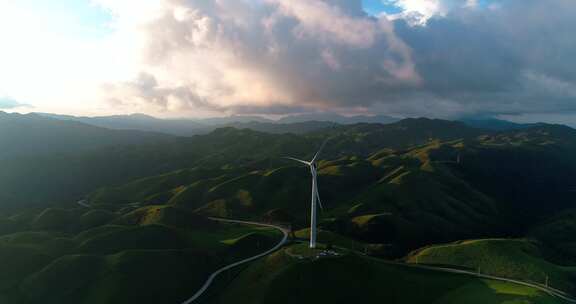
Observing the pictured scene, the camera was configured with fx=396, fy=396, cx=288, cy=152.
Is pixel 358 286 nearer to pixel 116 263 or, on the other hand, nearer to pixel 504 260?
pixel 504 260

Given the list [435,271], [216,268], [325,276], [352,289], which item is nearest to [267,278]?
[325,276]

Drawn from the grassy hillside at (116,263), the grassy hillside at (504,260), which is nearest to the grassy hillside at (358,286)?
the grassy hillside at (116,263)

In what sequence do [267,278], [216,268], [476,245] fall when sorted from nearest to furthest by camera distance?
[267,278]
[216,268]
[476,245]

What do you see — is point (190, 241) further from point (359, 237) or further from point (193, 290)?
point (359, 237)

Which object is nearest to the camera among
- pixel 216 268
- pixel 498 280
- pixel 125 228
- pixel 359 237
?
pixel 498 280

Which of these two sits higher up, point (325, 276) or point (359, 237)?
point (325, 276)

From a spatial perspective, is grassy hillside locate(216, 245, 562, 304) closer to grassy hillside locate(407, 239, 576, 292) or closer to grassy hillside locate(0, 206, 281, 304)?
grassy hillside locate(0, 206, 281, 304)

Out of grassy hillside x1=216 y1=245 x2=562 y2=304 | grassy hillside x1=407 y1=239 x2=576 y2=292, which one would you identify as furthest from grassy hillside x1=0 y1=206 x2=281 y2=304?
grassy hillside x1=407 y1=239 x2=576 y2=292
